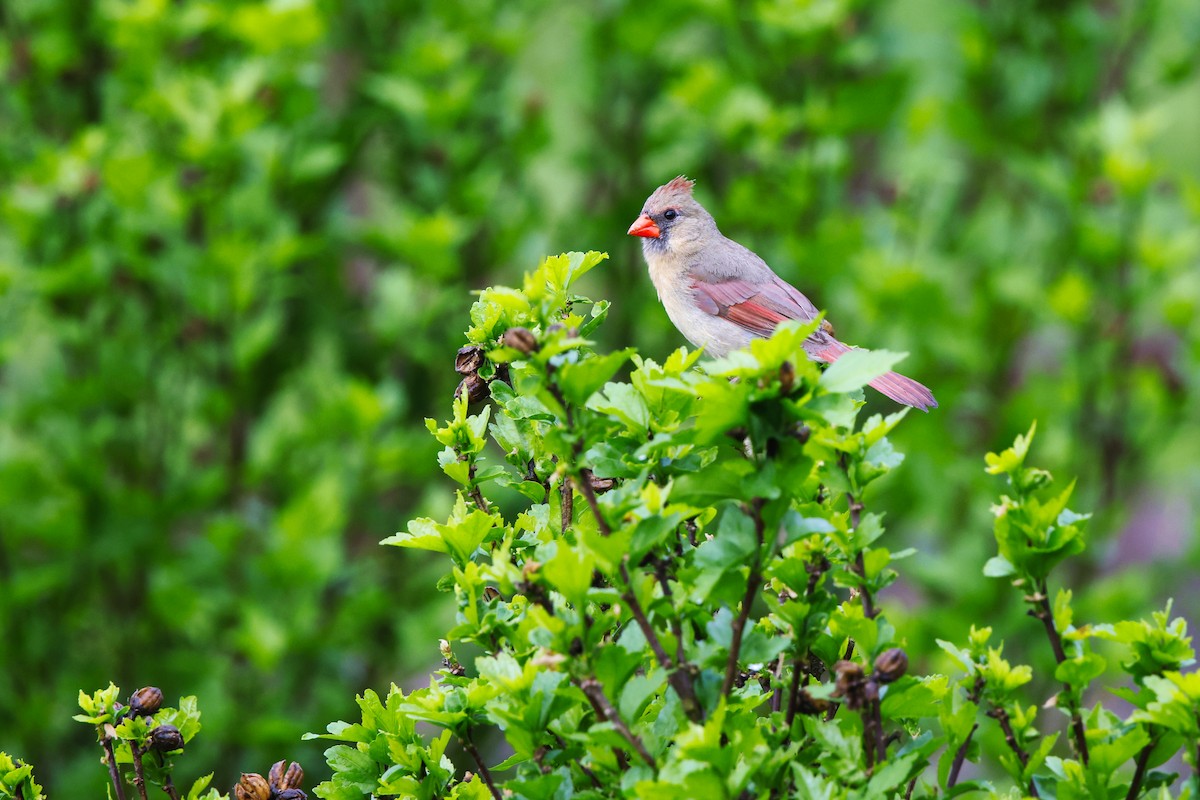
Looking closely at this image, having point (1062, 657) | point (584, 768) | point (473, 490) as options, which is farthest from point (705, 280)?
point (584, 768)

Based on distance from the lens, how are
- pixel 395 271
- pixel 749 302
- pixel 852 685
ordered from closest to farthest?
pixel 852 685
pixel 749 302
pixel 395 271

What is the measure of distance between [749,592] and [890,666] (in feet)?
0.68

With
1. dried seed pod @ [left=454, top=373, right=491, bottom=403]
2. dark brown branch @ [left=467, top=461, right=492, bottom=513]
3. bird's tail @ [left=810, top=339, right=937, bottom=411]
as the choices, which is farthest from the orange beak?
dark brown branch @ [left=467, top=461, right=492, bottom=513]

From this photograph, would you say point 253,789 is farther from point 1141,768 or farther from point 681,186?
point 681,186

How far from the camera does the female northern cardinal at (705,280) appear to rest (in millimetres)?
3254

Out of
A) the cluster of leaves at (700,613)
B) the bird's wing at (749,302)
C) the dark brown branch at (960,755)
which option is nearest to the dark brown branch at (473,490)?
the cluster of leaves at (700,613)

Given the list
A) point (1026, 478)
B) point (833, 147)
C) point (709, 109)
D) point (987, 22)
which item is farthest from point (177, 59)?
point (1026, 478)

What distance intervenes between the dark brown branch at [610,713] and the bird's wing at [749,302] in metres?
2.02

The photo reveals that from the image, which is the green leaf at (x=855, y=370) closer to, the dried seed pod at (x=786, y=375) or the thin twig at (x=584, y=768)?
the dried seed pod at (x=786, y=375)

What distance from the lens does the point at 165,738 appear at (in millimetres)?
1600

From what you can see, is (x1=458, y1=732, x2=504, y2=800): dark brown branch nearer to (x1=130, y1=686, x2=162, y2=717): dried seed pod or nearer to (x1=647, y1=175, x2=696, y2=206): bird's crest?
(x1=130, y1=686, x2=162, y2=717): dried seed pod

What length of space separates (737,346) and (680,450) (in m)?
1.75

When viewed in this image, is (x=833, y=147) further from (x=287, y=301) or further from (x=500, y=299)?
(x=500, y=299)

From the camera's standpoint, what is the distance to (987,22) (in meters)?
4.68
